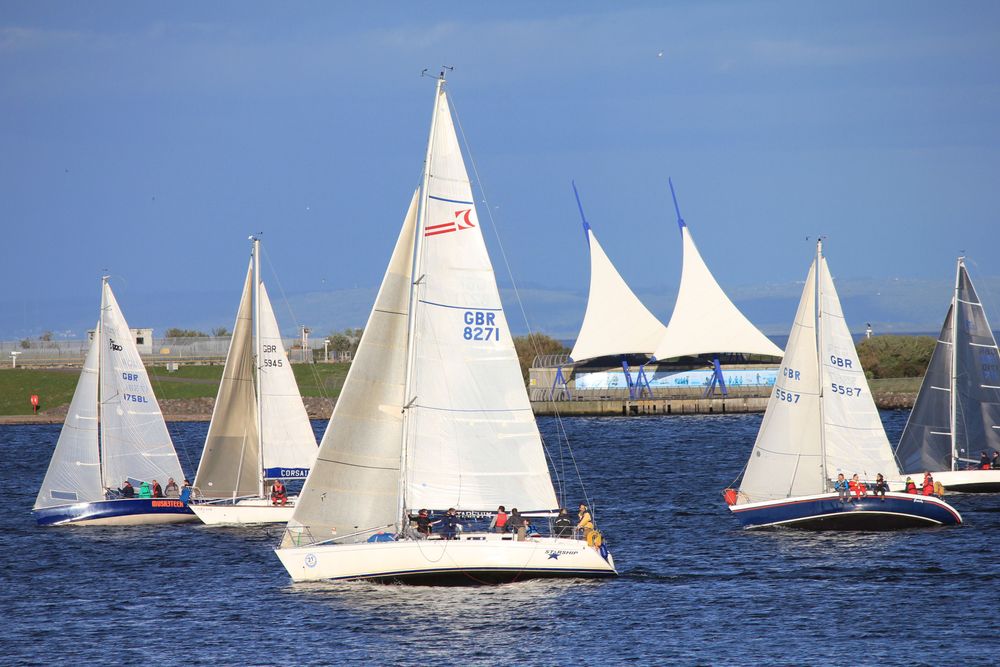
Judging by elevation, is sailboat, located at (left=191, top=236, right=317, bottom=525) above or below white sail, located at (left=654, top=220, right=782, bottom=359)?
below

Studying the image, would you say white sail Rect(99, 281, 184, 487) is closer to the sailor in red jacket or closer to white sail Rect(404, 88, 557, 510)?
white sail Rect(404, 88, 557, 510)

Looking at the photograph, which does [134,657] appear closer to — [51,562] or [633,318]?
[51,562]

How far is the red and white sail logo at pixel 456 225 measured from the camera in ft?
103

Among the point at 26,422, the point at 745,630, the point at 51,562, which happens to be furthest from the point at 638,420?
the point at 745,630

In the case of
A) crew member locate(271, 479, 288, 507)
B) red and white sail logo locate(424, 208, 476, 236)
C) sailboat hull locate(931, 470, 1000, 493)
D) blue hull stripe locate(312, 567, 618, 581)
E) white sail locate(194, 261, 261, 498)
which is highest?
red and white sail logo locate(424, 208, 476, 236)

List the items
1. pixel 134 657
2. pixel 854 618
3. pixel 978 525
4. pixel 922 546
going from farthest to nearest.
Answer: pixel 978 525 → pixel 922 546 → pixel 854 618 → pixel 134 657

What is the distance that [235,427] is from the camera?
46.2 meters

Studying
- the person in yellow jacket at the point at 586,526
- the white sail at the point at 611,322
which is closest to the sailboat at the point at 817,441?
the person in yellow jacket at the point at 586,526

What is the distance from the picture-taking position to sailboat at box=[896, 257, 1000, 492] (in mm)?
50438

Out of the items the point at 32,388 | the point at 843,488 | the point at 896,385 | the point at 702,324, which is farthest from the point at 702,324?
the point at 843,488

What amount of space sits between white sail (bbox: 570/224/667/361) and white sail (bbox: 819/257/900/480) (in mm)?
72274

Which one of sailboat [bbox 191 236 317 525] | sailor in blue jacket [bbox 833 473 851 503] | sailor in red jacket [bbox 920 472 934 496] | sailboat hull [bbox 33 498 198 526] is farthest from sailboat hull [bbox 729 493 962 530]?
sailboat hull [bbox 33 498 198 526]

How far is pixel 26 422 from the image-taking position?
372ft

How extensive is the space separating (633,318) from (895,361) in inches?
928
